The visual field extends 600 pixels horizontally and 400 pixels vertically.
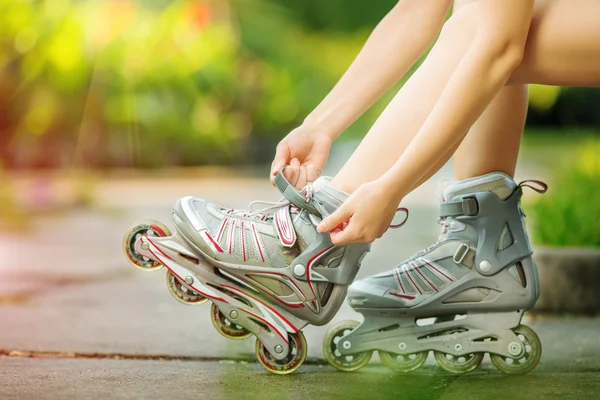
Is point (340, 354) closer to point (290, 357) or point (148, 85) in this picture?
point (290, 357)

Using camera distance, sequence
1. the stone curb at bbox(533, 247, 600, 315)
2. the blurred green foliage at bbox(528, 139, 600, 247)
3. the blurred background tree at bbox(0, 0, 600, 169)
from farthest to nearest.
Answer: the blurred background tree at bbox(0, 0, 600, 169) < the blurred green foliage at bbox(528, 139, 600, 247) < the stone curb at bbox(533, 247, 600, 315)

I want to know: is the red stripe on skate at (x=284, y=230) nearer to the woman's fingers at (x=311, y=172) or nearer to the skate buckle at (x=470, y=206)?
the woman's fingers at (x=311, y=172)

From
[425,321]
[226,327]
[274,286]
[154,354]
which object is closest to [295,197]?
[274,286]

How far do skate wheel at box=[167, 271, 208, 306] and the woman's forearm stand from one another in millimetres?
403

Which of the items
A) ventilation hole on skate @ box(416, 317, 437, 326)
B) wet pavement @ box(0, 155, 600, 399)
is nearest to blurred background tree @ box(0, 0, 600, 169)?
wet pavement @ box(0, 155, 600, 399)

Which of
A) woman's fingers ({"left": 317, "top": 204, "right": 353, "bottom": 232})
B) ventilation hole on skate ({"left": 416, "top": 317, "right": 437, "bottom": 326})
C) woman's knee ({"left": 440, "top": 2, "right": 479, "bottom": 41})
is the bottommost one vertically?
ventilation hole on skate ({"left": 416, "top": 317, "right": 437, "bottom": 326})

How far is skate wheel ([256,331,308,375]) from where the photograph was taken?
148 centimetres

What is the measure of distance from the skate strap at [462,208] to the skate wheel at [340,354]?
0.27 metres

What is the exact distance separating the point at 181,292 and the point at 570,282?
1253mm

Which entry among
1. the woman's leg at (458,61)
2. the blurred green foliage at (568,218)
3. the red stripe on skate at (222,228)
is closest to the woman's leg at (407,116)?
the woman's leg at (458,61)

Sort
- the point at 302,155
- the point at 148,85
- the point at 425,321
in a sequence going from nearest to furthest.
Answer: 1. the point at 302,155
2. the point at 425,321
3. the point at 148,85

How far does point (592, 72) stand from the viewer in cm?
136

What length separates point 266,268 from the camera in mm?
1446

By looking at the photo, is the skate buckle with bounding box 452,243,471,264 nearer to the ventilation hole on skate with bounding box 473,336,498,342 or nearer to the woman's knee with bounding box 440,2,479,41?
the ventilation hole on skate with bounding box 473,336,498,342
